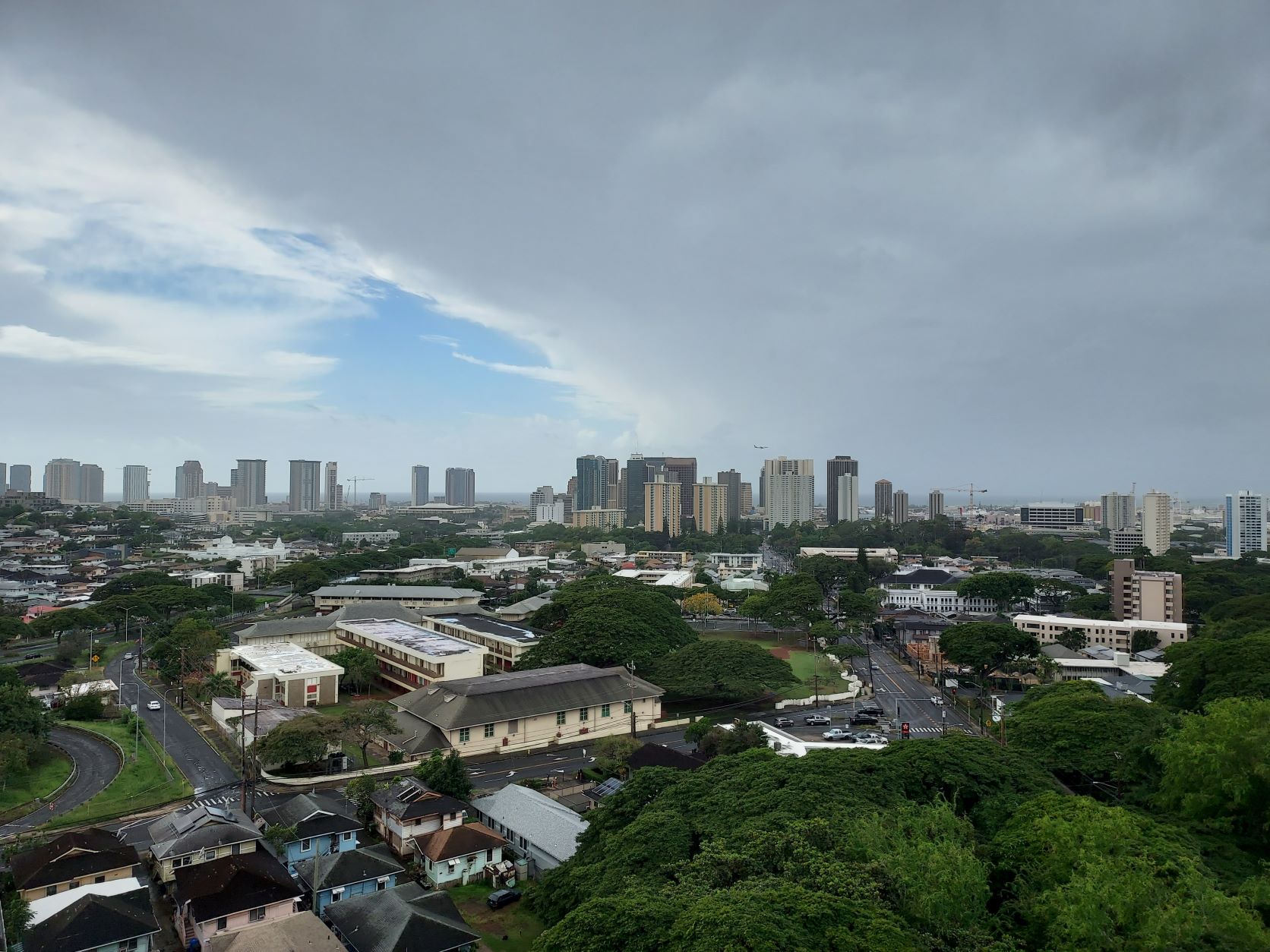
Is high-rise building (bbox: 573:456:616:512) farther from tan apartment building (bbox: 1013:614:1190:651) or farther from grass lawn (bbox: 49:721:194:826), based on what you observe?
grass lawn (bbox: 49:721:194:826)

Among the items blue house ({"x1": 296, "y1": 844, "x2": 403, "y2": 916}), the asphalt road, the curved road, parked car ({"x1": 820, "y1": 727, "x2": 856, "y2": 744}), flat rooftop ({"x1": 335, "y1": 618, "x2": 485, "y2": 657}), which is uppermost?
flat rooftop ({"x1": 335, "y1": 618, "x2": 485, "y2": 657})

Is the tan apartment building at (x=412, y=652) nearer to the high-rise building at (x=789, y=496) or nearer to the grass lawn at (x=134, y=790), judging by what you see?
the grass lawn at (x=134, y=790)

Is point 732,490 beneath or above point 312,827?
above

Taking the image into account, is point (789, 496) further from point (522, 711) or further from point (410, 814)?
point (410, 814)

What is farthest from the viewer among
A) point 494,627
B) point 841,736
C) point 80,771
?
point 494,627

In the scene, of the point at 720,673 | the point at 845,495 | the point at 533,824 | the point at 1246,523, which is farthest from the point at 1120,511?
the point at 533,824

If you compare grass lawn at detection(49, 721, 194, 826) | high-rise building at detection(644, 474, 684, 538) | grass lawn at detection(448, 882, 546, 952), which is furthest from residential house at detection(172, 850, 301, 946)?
high-rise building at detection(644, 474, 684, 538)
